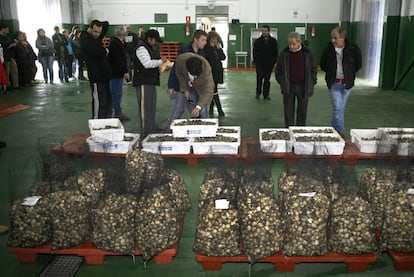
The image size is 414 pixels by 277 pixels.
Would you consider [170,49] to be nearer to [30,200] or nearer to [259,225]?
[30,200]

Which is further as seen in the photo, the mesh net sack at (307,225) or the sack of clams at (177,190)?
the sack of clams at (177,190)

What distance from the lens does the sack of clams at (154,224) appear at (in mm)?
2754

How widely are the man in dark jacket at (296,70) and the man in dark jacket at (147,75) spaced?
1.53m

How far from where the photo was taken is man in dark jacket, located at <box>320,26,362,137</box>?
519 cm

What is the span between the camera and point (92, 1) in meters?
16.2

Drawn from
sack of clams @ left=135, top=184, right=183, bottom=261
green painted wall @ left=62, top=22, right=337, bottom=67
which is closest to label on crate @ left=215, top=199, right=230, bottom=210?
sack of clams @ left=135, top=184, right=183, bottom=261

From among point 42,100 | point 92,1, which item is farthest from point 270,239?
point 92,1

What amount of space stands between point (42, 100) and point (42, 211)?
23.0 feet

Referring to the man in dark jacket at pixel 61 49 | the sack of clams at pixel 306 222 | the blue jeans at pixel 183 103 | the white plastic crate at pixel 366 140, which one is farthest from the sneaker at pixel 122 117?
the man in dark jacket at pixel 61 49

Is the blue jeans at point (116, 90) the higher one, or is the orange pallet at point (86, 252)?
the blue jeans at point (116, 90)

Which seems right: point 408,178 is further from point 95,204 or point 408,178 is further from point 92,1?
point 92,1

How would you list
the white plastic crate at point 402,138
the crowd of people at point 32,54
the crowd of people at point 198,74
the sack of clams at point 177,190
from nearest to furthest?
the sack of clams at point 177,190 → the white plastic crate at point 402,138 → the crowd of people at point 198,74 → the crowd of people at point 32,54

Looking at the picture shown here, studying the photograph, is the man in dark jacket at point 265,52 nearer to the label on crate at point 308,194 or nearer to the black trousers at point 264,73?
the black trousers at point 264,73

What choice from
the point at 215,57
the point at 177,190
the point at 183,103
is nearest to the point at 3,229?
the point at 177,190
